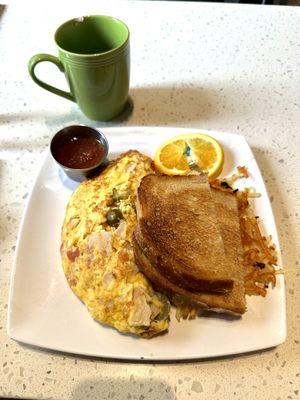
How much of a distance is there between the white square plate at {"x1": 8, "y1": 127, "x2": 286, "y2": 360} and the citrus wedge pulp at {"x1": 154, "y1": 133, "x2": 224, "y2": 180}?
237mm

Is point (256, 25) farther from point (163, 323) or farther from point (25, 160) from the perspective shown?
point (163, 323)

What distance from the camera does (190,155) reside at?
1.58 metres

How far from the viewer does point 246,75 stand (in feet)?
6.93

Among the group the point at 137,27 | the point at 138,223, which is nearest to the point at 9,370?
the point at 138,223

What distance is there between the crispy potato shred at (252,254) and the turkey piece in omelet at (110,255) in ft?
0.48

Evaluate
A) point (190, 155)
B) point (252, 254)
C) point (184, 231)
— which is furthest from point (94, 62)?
point (252, 254)

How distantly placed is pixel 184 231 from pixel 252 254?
0.28m

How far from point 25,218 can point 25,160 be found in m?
0.42

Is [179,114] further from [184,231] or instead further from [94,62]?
[184,231]

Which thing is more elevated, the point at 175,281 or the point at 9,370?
the point at 175,281

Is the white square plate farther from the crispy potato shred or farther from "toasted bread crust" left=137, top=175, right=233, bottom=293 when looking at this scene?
"toasted bread crust" left=137, top=175, right=233, bottom=293

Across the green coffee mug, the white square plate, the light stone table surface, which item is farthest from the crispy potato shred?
the green coffee mug

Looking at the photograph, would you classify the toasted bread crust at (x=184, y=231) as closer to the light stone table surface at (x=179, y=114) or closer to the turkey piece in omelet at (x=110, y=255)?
the turkey piece in omelet at (x=110, y=255)

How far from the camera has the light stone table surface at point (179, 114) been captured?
3.88ft
